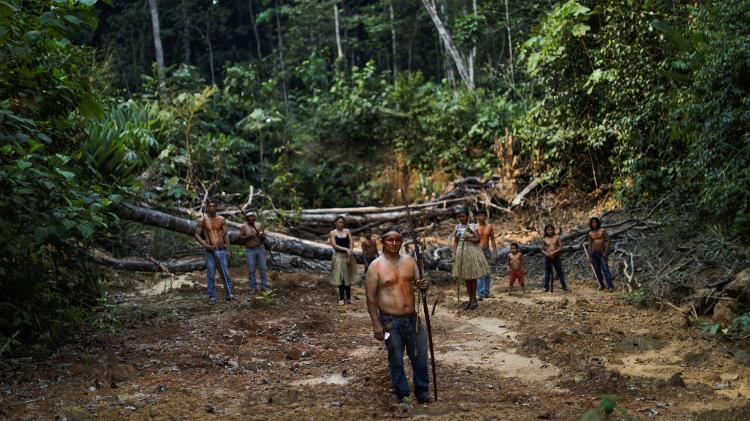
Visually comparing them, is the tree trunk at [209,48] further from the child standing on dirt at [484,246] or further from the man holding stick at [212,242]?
the child standing on dirt at [484,246]

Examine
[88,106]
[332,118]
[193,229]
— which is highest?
[332,118]

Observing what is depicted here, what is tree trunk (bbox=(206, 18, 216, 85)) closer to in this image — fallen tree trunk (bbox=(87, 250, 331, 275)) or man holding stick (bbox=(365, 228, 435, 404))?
fallen tree trunk (bbox=(87, 250, 331, 275))

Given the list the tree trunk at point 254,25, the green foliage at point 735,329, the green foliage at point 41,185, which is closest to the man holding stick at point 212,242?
the green foliage at point 41,185

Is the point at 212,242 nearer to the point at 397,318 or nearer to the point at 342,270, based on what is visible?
the point at 342,270

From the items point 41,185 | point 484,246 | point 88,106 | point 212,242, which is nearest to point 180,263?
point 212,242

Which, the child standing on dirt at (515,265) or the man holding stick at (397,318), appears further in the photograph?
the child standing on dirt at (515,265)

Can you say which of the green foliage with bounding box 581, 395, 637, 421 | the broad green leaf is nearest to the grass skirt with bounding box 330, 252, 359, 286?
the broad green leaf

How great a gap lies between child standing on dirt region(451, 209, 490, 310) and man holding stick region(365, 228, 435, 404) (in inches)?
171

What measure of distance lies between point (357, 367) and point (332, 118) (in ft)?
55.2

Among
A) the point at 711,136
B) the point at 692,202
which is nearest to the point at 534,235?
the point at 692,202

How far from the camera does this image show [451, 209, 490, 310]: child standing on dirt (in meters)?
9.86

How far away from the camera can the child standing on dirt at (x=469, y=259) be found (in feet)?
32.4

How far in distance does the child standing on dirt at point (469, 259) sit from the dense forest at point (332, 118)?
3386 mm

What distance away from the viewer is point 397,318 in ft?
18.0
